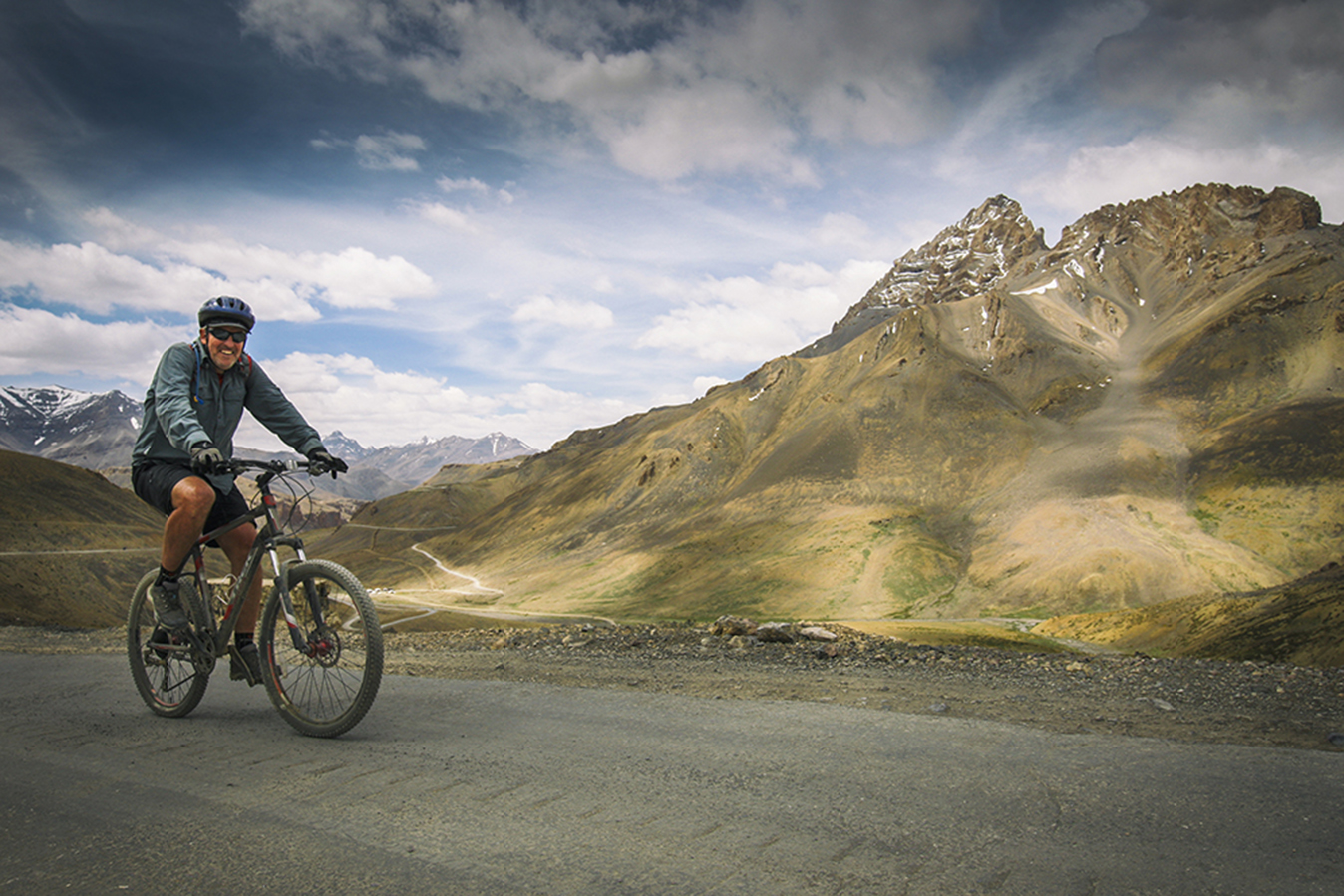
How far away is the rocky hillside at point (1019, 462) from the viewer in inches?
2525

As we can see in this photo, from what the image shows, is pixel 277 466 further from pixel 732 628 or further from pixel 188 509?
pixel 732 628

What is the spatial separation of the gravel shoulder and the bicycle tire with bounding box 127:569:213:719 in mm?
2507

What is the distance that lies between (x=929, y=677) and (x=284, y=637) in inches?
259

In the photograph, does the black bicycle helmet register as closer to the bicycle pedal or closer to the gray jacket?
the gray jacket

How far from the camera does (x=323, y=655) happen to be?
532 centimetres

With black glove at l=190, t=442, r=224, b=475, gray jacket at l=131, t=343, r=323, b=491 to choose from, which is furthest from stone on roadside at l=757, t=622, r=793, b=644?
black glove at l=190, t=442, r=224, b=475

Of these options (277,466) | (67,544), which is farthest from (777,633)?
(67,544)

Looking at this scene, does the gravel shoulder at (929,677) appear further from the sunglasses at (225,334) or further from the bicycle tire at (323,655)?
the sunglasses at (225,334)

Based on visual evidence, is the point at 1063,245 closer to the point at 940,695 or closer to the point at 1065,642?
the point at 1065,642

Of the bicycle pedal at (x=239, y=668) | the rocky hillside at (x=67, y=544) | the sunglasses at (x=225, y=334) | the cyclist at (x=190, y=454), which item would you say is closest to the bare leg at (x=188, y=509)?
the cyclist at (x=190, y=454)

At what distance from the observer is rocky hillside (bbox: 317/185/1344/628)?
64.1 meters

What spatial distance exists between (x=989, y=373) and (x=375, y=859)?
11613 centimetres

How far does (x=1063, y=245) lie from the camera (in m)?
166

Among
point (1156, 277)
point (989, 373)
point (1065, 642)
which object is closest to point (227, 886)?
point (1065, 642)
